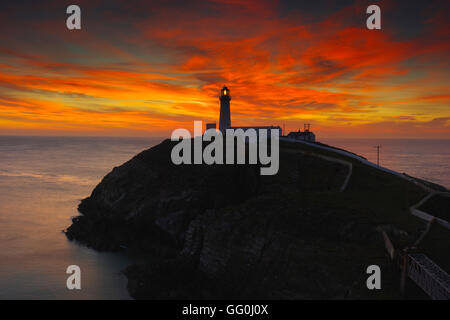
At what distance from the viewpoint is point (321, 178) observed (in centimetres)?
4503

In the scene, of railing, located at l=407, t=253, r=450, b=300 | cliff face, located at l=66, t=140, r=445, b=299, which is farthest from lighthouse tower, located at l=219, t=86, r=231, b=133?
railing, located at l=407, t=253, r=450, b=300

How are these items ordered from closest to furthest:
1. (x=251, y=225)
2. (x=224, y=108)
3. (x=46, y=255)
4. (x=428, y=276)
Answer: (x=428, y=276) → (x=251, y=225) → (x=46, y=255) → (x=224, y=108)

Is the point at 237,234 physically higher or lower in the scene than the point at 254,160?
lower

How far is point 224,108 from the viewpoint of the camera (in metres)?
71.5

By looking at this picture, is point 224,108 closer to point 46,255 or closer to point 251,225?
point 251,225

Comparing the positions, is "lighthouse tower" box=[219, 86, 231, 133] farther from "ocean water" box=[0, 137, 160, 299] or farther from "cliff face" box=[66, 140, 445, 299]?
"ocean water" box=[0, 137, 160, 299]

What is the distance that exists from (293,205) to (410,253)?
39.4 feet

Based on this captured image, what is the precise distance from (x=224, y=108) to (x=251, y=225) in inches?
1698

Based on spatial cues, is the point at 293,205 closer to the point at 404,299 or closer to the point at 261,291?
the point at 261,291

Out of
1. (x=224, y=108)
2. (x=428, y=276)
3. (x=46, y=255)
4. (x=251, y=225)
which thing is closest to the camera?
(x=428, y=276)

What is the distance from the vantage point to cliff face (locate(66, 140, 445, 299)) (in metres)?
25.8

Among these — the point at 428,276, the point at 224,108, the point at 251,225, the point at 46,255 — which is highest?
the point at 224,108

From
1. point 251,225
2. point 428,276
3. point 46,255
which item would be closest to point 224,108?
point 251,225
